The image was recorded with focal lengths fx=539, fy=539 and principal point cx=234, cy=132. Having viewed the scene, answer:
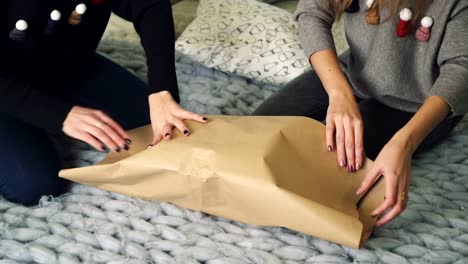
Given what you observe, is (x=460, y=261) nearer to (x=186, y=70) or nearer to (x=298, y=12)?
(x=298, y=12)

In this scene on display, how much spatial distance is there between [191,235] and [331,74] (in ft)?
1.14

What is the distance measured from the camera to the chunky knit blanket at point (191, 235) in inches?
29.7

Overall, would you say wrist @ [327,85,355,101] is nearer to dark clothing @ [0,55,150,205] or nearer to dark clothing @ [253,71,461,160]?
dark clothing @ [253,71,461,160]

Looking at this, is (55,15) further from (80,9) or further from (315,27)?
(315,27)

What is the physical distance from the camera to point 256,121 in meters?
0.79

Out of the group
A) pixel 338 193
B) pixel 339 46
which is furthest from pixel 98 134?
pixel 339 46

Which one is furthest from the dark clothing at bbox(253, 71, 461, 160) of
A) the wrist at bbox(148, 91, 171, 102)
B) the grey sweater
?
the wrist at bbox(148, 91, 171, 102)

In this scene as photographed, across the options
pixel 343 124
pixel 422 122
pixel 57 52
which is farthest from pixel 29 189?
pixel 422 122

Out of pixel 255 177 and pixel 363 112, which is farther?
pixel 363 112

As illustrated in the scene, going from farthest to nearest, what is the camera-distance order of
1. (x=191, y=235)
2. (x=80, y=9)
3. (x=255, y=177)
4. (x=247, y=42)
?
(x=247, y=42), (x=80, y=9), (x=191, y=235), (x=255, y=177)

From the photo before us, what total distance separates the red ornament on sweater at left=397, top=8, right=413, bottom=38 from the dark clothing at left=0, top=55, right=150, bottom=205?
47cm

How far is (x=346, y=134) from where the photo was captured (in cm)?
77

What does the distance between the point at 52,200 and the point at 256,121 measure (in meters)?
0.36

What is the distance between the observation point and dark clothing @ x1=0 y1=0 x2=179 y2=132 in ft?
2.76
